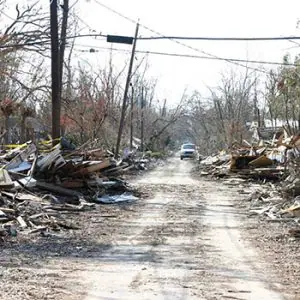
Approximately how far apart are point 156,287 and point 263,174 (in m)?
20.9

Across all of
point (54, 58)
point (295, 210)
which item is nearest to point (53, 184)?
point (54, 58)

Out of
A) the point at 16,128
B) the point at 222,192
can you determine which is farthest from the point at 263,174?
the point at 16,128

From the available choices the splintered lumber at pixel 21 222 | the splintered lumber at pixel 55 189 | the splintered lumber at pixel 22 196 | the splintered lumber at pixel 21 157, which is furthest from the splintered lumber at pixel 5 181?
the splintered lumber at pixel 21 222

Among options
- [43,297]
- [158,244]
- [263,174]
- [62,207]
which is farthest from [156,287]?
[263,174]

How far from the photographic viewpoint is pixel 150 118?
8606 cm

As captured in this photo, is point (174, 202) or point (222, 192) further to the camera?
point (222, 192)

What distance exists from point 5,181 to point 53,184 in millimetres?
2819

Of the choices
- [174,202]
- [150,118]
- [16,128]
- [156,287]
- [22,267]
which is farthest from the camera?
[150,118]

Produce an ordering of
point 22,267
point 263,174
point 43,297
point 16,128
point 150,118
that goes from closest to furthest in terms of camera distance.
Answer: point 43,297 < point 22,267 < point 263,174 < point 16,128 < point 150,118

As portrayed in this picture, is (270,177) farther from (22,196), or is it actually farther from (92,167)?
(22,196)

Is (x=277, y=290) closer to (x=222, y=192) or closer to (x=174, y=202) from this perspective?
(x=174, y=202)

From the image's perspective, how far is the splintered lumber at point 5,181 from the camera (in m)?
15.5

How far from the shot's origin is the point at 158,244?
10.9m

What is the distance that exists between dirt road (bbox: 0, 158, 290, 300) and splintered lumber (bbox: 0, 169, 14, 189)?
7.94 ft
